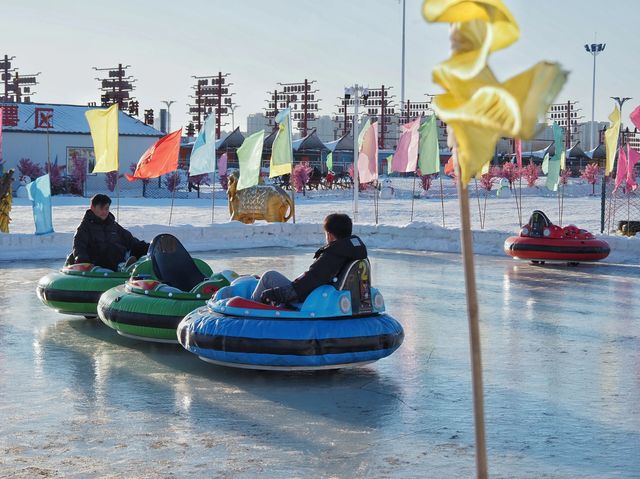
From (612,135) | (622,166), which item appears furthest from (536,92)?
(622,166)

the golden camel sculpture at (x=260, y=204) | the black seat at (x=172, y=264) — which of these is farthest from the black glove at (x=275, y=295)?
the golden camel sculpture at (x=260, y=204)

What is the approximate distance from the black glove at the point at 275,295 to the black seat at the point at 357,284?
0.42 meters

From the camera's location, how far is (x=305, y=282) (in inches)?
308

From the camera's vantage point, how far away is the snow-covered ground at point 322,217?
1906 cm

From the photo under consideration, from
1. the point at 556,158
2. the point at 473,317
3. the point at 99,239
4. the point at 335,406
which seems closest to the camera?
the point at 473,317

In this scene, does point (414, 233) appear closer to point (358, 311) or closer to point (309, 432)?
point (358, 311)

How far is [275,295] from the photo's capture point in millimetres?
7816

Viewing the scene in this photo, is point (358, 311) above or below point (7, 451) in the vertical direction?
above

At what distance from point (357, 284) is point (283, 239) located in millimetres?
14215

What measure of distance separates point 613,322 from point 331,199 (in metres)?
30.1

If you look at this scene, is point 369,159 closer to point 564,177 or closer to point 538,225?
point 538,225

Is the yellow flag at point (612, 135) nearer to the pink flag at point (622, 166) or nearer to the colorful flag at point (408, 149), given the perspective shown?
the pink flag at point (622, 166)

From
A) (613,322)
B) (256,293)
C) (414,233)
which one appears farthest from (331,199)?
(256,293)

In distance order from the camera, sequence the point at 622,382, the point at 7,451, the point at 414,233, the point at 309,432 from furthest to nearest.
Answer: the point at 414,233 → the point at 622,382 → the point at 309,432 → the point at 7,451
